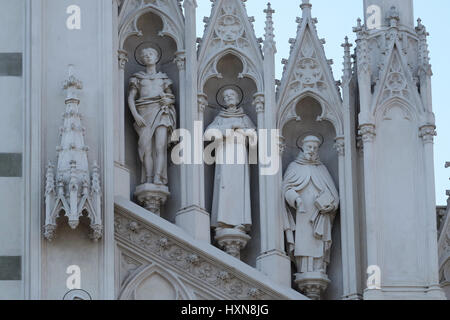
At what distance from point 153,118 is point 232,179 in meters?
0.97

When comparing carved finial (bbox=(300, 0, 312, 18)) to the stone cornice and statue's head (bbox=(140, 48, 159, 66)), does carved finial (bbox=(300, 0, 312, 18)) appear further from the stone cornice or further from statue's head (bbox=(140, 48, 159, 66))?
the stone cornice

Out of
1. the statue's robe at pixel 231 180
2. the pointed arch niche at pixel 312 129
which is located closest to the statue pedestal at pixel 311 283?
the pointed arch niche at pixel 312 129

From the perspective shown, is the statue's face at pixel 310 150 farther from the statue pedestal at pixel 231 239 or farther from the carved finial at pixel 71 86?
the carved finial at pixel 71 86

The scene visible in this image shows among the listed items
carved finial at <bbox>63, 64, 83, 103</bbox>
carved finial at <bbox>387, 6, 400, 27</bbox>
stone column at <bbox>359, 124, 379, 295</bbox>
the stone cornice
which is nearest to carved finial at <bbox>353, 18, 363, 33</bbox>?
carved finial at <bbox>387, 6, 400, 27</bbox>

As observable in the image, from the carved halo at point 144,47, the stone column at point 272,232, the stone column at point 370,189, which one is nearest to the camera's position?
the stone column at point 370,189

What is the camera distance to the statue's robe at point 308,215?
21.2m

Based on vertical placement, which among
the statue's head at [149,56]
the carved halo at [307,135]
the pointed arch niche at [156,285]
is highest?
the statue's head at [149,56]

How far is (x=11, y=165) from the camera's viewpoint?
813 inches

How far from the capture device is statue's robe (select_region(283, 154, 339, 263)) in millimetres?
21250

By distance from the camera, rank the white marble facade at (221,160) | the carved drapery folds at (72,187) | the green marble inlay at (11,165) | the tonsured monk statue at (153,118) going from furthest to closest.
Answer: the tonsured monk statue at (153,118), the green marble inlay at (11,165), the white marble facade at (221,160), the carved drapery folds at (72,187)

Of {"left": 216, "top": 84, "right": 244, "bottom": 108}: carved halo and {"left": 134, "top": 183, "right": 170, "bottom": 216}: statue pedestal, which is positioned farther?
{"left": 216, "top": 84, "right": 244, "bottom": 108}: carved halo

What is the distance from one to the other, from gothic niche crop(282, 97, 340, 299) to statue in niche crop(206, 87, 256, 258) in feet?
1.31

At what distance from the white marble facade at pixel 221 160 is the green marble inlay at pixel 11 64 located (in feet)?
0.57

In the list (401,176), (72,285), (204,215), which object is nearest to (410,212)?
(401,176)
